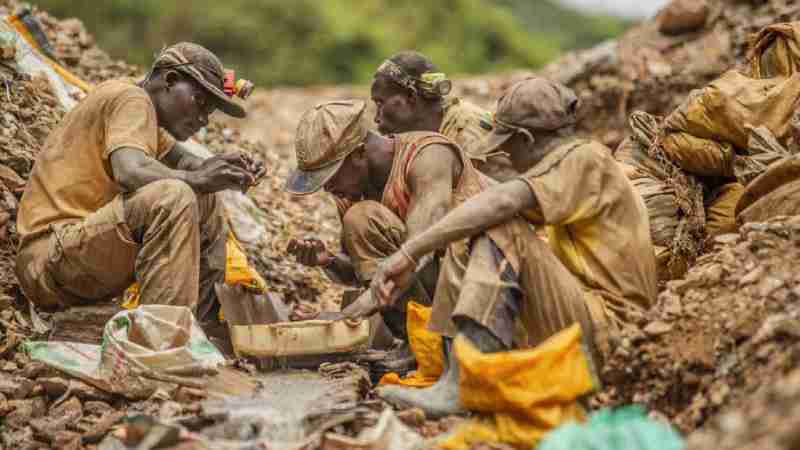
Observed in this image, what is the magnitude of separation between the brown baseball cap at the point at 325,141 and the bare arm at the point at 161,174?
25 centimetres

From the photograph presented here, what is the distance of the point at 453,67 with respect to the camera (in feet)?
69.3

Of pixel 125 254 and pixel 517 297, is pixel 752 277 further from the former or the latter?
pixel 125 254

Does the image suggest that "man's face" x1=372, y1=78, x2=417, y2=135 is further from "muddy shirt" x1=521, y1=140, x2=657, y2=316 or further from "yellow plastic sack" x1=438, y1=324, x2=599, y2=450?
"yellow plastic sack" x1=438, y1=324, x2=599, y2=450

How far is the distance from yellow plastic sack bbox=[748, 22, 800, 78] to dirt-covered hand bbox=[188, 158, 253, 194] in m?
2.67

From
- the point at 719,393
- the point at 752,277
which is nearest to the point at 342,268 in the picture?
the point at 752,277

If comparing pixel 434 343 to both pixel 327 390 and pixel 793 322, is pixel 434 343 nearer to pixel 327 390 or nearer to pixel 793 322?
pixel 327 390

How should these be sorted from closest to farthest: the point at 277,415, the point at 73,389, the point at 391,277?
the point at 277,415
the point at 391,277
the point at 73,389

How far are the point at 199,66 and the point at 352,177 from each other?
0.89 m

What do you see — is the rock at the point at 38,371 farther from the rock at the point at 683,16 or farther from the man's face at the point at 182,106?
the rock at the point at 683,16

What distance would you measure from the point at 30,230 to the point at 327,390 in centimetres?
165

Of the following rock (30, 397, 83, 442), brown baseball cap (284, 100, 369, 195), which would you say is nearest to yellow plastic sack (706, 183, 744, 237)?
brown baseball cap (284, 100, 369, 195)

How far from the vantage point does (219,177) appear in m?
4.80

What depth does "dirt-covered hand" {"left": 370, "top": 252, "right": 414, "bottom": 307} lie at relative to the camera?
4.09m

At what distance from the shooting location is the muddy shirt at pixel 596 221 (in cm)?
396
